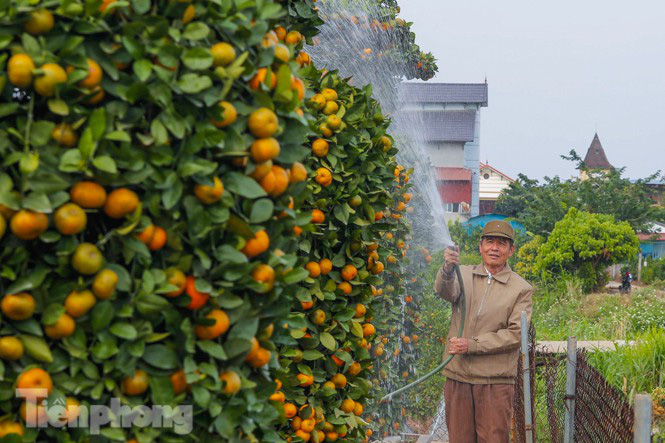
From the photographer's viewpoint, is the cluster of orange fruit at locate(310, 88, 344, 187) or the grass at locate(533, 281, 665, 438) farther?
the grass at locate(533, 281, 665, 438)

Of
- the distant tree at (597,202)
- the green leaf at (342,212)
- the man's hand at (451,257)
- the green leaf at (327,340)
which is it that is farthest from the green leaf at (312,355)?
the distant tree at (597,202)

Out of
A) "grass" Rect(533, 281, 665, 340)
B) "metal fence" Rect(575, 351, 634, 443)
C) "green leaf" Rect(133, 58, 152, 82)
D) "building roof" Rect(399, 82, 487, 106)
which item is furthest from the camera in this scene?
"building roof" Rect(399, 82, 487, 106)

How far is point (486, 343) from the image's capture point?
5039 mm

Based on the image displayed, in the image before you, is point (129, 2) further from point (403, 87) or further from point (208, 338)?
point (403, 87)

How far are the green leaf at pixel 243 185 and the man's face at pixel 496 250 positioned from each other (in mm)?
3833

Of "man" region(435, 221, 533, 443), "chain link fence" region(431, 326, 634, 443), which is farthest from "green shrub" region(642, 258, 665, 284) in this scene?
"man" region(435, 221, 533, 443)

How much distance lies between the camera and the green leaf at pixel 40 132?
59.8 inches

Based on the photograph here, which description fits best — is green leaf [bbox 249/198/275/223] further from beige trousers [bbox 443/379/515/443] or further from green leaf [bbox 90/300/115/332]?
beige trousers [bbox 443/379/515/443]

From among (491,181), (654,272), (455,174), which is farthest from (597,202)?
(491,181)

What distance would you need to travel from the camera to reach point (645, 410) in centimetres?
311

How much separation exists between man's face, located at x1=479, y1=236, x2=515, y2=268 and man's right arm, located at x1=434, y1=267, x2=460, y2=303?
0.27 m

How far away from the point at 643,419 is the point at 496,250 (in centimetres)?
231

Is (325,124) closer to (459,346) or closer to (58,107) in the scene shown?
(58,107)

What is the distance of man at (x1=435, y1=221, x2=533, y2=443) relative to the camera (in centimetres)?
507
